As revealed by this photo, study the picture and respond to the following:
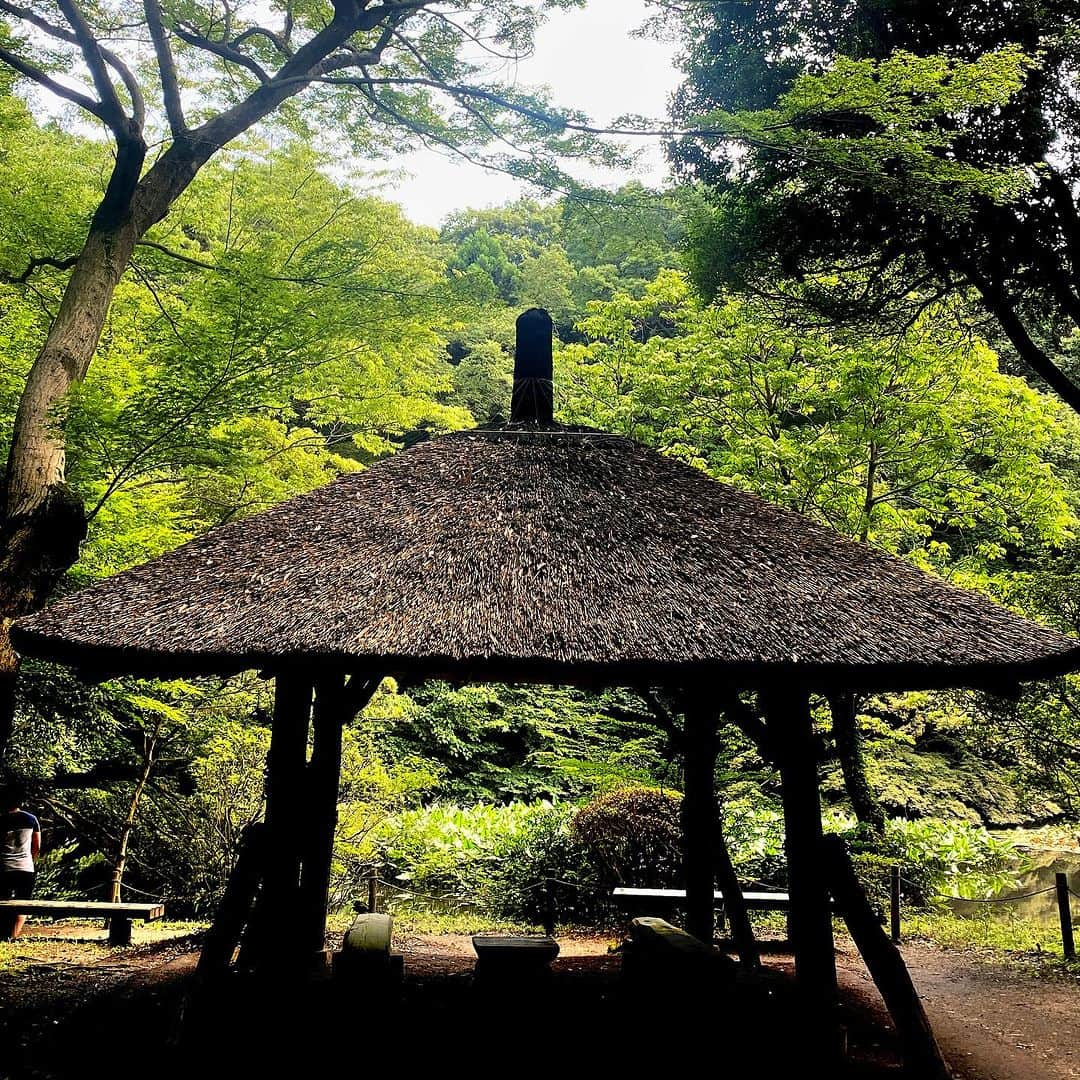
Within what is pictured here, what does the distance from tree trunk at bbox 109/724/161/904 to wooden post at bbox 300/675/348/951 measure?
439 cm

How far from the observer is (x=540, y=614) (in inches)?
175

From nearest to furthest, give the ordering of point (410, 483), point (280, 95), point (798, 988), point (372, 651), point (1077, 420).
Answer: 1. point (372, 651)
2. point (798, 988)
3. point (410, 483)
4. point (280, 95)
5. point (1077, 420)

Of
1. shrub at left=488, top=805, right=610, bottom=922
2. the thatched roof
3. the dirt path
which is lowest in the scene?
the dirt path

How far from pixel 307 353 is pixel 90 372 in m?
2.17

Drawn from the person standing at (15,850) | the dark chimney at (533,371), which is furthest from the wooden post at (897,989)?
the person standing at (15,850)

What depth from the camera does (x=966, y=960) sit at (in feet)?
28.2

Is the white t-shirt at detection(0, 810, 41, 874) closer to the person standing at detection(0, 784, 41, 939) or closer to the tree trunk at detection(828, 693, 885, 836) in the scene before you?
the person standing at detection(0, 784, 41, 939)

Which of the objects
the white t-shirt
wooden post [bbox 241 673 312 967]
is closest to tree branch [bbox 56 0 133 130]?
wooden post [bbox 241 673 312 967]

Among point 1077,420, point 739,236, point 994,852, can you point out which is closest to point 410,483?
point 739,236

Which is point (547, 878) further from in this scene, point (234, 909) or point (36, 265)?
point (36, 265)

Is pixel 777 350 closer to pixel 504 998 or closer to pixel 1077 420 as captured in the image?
pixel 1077 420

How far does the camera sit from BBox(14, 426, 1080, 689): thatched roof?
4.23 m

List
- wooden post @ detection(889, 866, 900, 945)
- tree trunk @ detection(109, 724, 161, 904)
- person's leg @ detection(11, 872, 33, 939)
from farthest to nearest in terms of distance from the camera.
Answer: tree trunk @ detection(109, 724, 161, 904) < wooden post @ detection(889, 866, 900, 945) < person's leg @ detection(11, 872, 33, 939)

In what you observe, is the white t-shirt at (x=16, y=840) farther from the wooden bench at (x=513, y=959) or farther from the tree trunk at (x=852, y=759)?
the tree trunk at (x=852, y=759)
